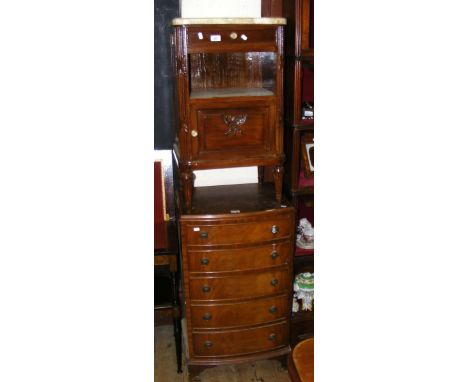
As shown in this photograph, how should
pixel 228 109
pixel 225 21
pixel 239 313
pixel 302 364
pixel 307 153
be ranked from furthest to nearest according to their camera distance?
pixel 307 153 < pixel 239 313 < pixel 228 109 < pixel 225 21 < pixel 302 364

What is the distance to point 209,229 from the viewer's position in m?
2.23

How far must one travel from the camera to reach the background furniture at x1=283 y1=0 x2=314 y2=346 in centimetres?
218

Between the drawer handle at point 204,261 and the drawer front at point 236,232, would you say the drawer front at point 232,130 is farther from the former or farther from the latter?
the drawer handle at point 204,261

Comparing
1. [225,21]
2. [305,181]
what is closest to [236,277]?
[305,181]

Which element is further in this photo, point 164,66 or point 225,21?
point 164,66

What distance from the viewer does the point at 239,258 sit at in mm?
2299

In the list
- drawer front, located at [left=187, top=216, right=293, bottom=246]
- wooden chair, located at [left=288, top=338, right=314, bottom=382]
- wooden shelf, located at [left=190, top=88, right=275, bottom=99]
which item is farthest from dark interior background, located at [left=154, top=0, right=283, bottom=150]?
wooden chair, located at [left=288, top=338, right=314, bottom=382]

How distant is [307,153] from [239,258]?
69cm

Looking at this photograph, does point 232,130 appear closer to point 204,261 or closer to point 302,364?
point 204,261

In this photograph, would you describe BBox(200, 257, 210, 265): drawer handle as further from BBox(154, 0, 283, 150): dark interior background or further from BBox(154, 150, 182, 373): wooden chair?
BBox(154, 0, 283, 150): dark interior background

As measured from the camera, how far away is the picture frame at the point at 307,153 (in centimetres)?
249

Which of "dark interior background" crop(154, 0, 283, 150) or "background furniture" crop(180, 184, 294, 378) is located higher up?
"dark interior background" crop(154, 0, 283, 150)

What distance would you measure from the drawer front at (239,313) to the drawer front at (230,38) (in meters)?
1.29
